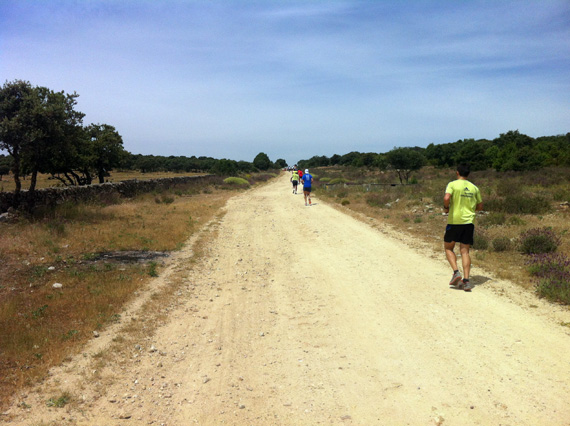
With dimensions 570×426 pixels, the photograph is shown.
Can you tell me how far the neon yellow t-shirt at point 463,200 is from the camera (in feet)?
21.4

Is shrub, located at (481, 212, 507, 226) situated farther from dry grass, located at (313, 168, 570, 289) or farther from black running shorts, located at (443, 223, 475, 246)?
black running shorts, located at (443, 223, 475, 246)

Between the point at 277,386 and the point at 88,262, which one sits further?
the point at 88,262

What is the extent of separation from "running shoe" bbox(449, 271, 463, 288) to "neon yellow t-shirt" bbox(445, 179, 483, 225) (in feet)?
2.90

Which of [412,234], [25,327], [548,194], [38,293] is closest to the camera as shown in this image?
[25,327]

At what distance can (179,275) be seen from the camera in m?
8.12

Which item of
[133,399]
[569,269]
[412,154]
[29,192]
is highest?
[412,154]

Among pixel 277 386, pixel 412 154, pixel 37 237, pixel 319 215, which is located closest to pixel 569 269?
pixel 277 386

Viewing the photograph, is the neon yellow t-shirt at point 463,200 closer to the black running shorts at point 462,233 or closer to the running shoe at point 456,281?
the black running shorts at point 462,233

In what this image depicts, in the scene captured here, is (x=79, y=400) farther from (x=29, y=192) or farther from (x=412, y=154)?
(x=412, y=154)

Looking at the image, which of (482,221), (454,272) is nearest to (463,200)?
(454,272)

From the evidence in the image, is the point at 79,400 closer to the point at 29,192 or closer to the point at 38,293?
the point at 38,293

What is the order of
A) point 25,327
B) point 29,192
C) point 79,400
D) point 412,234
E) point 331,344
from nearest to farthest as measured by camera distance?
point 79,400 < point 331,344 < point 25,327 < point 412,234 < point 29,192

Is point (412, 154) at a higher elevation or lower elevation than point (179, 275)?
higher

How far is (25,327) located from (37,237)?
5.97 meters
